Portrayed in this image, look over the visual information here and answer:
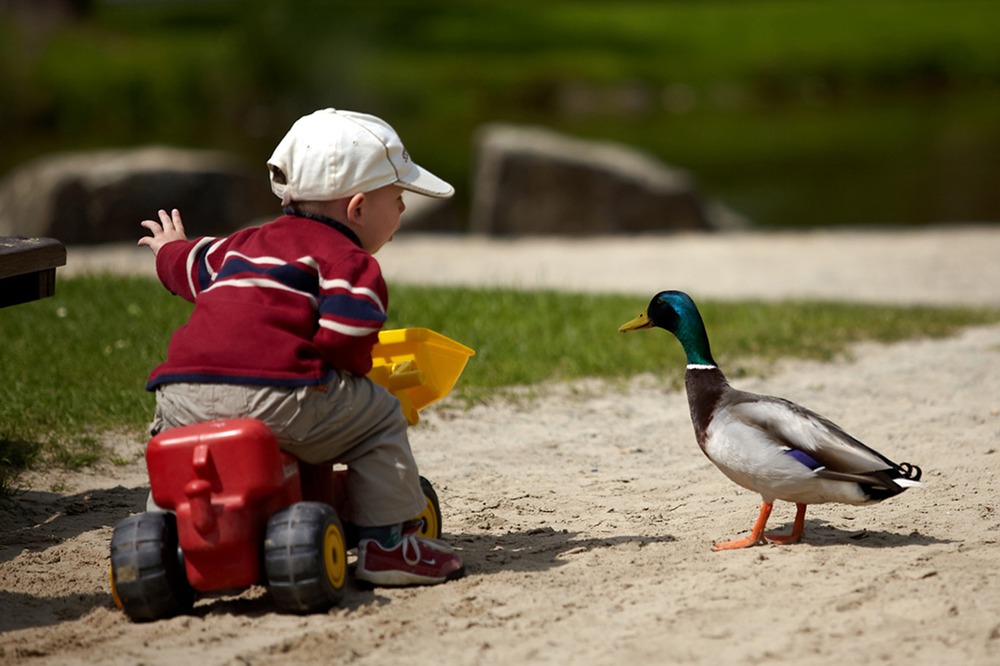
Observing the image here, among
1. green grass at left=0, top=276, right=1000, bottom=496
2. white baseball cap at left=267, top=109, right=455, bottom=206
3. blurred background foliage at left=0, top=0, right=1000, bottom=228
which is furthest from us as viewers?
blurred background foliage at left=0, top=0, right=1000, bottom=228

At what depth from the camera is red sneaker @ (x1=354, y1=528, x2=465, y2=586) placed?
3594 mm

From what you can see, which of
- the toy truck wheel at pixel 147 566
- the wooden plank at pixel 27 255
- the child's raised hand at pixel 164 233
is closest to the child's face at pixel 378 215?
Answer: the child's raised hand at pixel 164 233

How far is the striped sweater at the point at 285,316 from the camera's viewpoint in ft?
11.0

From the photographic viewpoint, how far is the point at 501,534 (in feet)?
13.9

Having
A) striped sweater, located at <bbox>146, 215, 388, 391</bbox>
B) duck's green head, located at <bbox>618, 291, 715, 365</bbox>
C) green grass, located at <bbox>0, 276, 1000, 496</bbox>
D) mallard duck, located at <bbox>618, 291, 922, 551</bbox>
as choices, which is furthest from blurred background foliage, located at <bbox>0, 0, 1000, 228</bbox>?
striped sweater, located at <bbox>146, 215, 388, 391</bbox>

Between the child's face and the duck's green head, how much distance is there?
87 centimetres

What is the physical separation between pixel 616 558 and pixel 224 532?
1.22 metres

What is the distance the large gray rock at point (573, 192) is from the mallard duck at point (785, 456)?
10.6m

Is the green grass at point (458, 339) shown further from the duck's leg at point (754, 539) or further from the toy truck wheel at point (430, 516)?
the duck's leg at point (754, 539)

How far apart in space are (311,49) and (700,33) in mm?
17629

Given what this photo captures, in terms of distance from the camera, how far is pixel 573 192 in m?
14.5

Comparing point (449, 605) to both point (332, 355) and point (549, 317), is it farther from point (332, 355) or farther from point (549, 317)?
point (549, 317)

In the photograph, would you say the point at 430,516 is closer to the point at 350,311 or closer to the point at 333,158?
the point at 350,311

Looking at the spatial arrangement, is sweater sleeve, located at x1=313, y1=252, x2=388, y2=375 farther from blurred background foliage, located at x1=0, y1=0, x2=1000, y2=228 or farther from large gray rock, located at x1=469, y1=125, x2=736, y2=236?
blurred background foliage, located at x1=0, y1=0, x2=1000, y2=228
